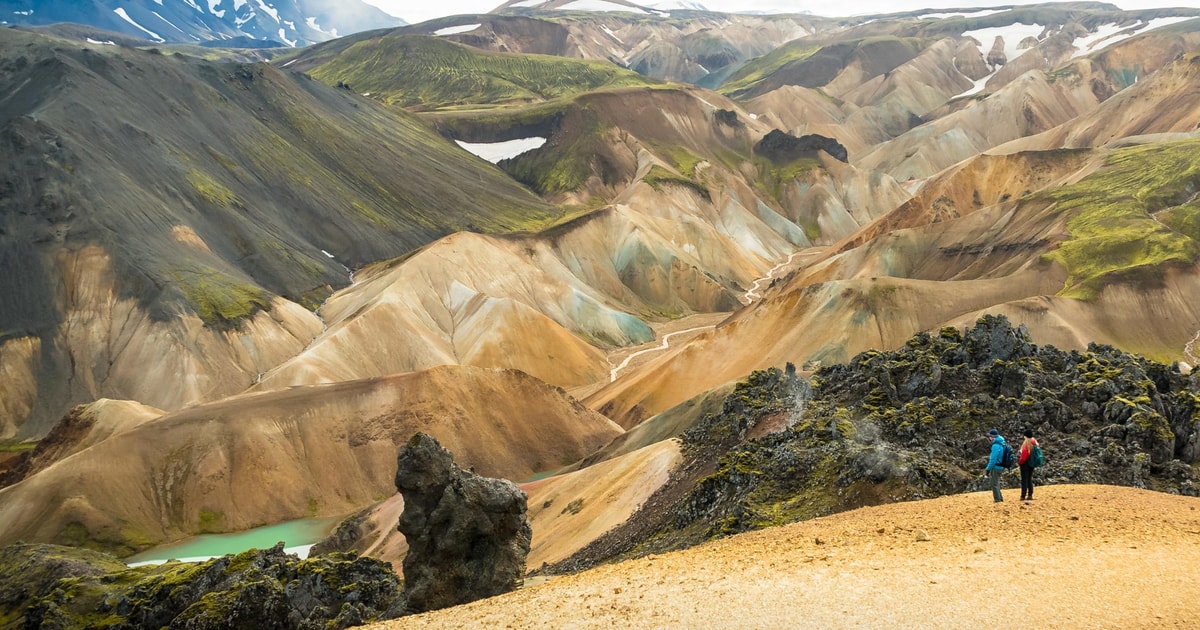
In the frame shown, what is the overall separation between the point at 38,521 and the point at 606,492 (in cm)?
4598

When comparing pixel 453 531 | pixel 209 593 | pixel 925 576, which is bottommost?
pixel 209 593

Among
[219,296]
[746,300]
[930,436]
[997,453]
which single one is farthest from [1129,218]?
[219,296]

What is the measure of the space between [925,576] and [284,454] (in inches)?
2507

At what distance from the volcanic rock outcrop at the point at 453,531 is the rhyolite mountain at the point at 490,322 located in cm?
532

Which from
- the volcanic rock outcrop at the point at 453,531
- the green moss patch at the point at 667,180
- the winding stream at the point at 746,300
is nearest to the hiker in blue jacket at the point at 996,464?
the volcanic rock outcrop at the point at 453,531

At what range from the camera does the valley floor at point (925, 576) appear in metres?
15.8

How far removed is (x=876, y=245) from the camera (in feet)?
382

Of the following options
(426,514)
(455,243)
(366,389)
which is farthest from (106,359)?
(426,514)

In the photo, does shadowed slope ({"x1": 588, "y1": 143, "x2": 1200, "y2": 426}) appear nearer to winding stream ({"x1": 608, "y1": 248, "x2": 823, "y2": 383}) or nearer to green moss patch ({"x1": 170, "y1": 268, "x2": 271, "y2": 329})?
winding stream ({"x1": 608, "y1": 248, "x2": 823, "y2": 383})

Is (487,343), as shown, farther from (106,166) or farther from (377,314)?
(106,166)

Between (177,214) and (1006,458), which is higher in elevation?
(177,214)

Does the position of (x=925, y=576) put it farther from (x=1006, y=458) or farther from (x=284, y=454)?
(x=284, y=454)

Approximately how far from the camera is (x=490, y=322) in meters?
112

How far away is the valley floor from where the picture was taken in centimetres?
1584
